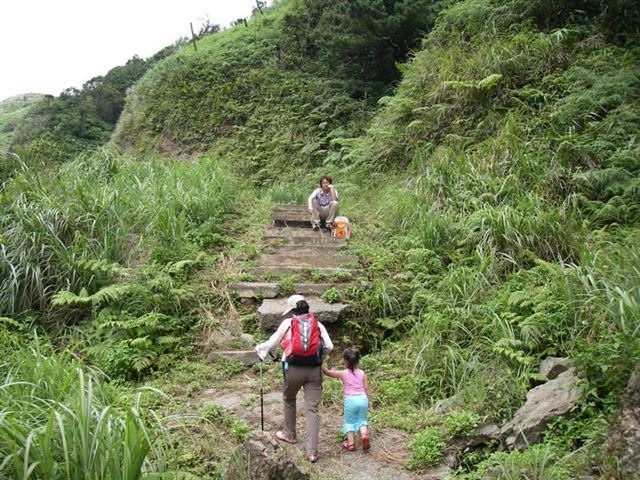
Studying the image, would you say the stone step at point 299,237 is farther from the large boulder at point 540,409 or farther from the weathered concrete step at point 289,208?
the large boulder at point 540,409

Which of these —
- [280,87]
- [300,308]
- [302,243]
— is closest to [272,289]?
[302,243]

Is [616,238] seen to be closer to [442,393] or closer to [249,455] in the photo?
[442,393]

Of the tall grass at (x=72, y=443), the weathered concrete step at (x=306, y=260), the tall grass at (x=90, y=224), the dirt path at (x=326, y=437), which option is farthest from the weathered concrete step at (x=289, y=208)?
the tall grass at (x=72, y=443)

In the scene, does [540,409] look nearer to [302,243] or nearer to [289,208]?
[302,243]

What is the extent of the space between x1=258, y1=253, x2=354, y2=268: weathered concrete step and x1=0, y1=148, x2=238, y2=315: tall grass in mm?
938

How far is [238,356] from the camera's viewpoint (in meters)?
5.77

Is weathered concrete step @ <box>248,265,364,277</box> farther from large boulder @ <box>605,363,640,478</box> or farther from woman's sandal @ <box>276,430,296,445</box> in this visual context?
Result: large boulder @ <box>605,363,640,478</box>

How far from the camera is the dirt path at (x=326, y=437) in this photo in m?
3.93

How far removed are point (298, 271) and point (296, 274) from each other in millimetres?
92

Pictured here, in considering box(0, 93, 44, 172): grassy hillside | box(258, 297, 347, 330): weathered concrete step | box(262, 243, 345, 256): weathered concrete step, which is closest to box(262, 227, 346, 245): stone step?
box(262, 243, 345, 256): weathered concrete step

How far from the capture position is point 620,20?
947cm

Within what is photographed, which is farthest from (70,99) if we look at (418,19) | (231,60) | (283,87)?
(418,19)

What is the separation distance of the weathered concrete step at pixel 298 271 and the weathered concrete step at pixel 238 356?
1.48m

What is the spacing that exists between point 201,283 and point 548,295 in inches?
163
